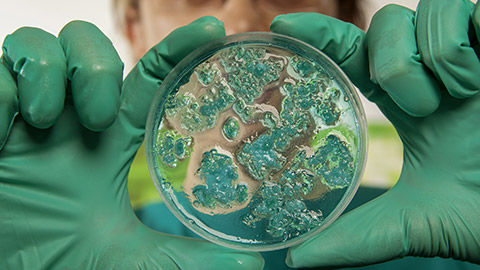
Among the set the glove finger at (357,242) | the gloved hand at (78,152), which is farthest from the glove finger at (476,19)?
the gloved hand at (78,152)

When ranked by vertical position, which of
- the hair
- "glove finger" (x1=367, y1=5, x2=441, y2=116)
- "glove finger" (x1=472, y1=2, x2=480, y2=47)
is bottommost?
the hair

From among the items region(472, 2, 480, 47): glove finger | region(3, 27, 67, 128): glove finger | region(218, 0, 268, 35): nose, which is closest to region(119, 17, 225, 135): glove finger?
region(3, 27, 67, 128): glove finger

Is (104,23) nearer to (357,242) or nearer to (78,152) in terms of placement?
(78,152)

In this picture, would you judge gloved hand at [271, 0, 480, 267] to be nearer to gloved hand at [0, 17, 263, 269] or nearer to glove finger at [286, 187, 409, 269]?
glove finger at [286, 187, 409, 269]

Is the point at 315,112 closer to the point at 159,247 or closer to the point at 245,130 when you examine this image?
the point at 245,130

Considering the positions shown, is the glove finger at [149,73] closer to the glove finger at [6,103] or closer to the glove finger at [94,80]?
the glove finger at [94,80]

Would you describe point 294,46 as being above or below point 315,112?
above

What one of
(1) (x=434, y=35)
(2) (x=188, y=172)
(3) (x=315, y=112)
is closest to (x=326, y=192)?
(3) (x=315, y=112)

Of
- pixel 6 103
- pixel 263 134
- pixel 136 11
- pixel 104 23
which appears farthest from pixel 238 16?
pixel 104 23
